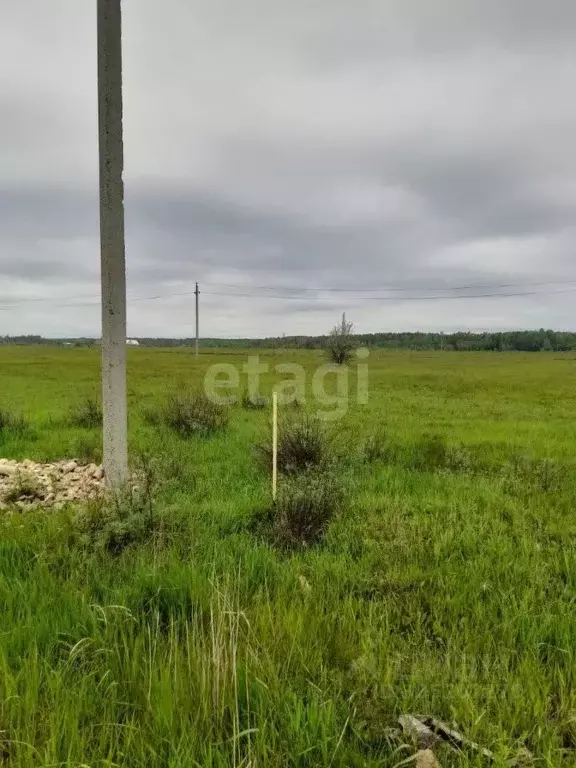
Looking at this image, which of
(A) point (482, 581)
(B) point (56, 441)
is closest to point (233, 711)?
(A) point (482, 581)

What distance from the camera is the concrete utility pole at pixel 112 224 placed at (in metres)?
4.97

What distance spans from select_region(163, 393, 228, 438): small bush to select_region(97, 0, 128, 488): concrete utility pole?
4754 millimetres

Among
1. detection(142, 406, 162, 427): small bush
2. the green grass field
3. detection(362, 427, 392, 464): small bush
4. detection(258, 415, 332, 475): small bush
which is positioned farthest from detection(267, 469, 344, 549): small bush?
detection(142, 406, 162, 427): small bush

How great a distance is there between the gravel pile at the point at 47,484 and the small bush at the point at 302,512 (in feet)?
6.66

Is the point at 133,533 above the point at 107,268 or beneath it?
beneath

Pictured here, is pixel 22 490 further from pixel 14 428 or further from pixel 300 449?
pixel 14 428

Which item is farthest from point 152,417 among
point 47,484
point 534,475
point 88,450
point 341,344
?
point 341,344

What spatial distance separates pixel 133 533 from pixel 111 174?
350 centimetres

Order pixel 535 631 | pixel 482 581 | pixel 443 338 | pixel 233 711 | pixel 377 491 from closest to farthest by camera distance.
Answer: pixel 233 711 → pixel 535 631 → pixel 482 581 → pixel 377 491 → pixel 443 338

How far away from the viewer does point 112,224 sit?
16.6 ft

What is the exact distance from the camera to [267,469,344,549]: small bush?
457 centimetres

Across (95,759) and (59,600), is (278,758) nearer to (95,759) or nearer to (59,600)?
(95,759)

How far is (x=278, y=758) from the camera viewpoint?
6.35 feet

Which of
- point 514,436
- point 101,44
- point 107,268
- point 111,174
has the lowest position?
point 514,436
